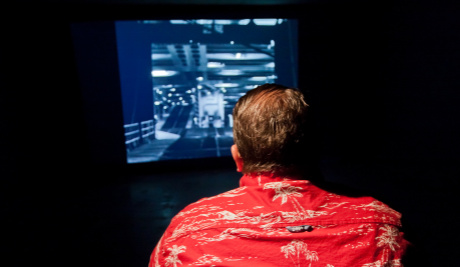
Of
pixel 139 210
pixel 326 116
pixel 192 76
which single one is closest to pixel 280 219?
pixel 139 210

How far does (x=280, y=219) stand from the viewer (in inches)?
18.0

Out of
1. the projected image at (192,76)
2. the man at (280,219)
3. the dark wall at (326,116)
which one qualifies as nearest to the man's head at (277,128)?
the man at (280,219)

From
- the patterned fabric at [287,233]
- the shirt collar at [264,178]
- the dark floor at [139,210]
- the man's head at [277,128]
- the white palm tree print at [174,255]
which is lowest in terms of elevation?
the dark floor at [139,210]

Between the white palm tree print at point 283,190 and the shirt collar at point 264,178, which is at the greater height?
the shirt collar at point 264,178

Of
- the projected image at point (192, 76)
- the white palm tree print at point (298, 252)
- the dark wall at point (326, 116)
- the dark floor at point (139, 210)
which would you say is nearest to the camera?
the white palm tree print at point (298, 252)

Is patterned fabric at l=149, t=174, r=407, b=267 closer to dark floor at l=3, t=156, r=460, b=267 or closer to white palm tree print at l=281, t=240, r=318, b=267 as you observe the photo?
white palm tree print at l=281, t=240, r=318, b=267

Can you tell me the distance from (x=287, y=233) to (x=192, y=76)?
3.88 metres

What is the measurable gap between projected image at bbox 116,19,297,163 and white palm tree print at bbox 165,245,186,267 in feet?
12.1

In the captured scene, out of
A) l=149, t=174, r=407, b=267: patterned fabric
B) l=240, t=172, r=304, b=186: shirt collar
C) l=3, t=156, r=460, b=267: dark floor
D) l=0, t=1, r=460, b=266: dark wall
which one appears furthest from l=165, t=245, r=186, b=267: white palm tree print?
l=0, t=1, r=460, b=266: dark wall

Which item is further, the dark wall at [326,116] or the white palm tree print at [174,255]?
the dark wall at [326,116]

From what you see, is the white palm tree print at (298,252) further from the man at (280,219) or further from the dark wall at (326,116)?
the dark wall at (326,116)

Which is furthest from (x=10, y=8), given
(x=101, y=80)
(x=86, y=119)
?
(x=86, y=119)

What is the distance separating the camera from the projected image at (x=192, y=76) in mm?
3963

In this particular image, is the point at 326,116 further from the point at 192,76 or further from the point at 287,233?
the point at 287,233
